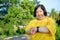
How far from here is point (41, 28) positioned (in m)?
2.35

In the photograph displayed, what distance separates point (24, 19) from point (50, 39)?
21957 mm

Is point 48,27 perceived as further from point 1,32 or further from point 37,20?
point 1,32

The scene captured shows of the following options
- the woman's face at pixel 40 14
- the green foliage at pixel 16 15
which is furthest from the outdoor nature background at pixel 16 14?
the woman's face at pixel 40 14

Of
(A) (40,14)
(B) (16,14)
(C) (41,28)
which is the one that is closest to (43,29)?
(C) (41,28)

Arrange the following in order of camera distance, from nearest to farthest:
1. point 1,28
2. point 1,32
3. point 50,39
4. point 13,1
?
point 50,39 → point 1,32 → point 1,28 → point 13,1

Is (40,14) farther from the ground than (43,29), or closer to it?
farther from the ground

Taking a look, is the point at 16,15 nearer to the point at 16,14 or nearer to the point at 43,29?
the point at 16,14

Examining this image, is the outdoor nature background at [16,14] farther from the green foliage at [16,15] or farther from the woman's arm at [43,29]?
the woman's arm at [43,29]

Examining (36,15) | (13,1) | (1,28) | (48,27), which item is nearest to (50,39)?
(48,27)

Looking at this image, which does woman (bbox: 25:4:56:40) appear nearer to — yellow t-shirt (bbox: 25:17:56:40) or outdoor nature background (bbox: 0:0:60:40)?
yellow t-shirt (bbox: 25:17:56:40)

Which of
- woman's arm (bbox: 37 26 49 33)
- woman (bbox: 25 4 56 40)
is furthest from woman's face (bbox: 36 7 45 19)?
woman's arm (bbox: 37 26 49 33)

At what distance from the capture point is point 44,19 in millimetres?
2432

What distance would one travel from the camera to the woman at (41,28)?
2.36m

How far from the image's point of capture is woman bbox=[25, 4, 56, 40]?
92.9 inches
